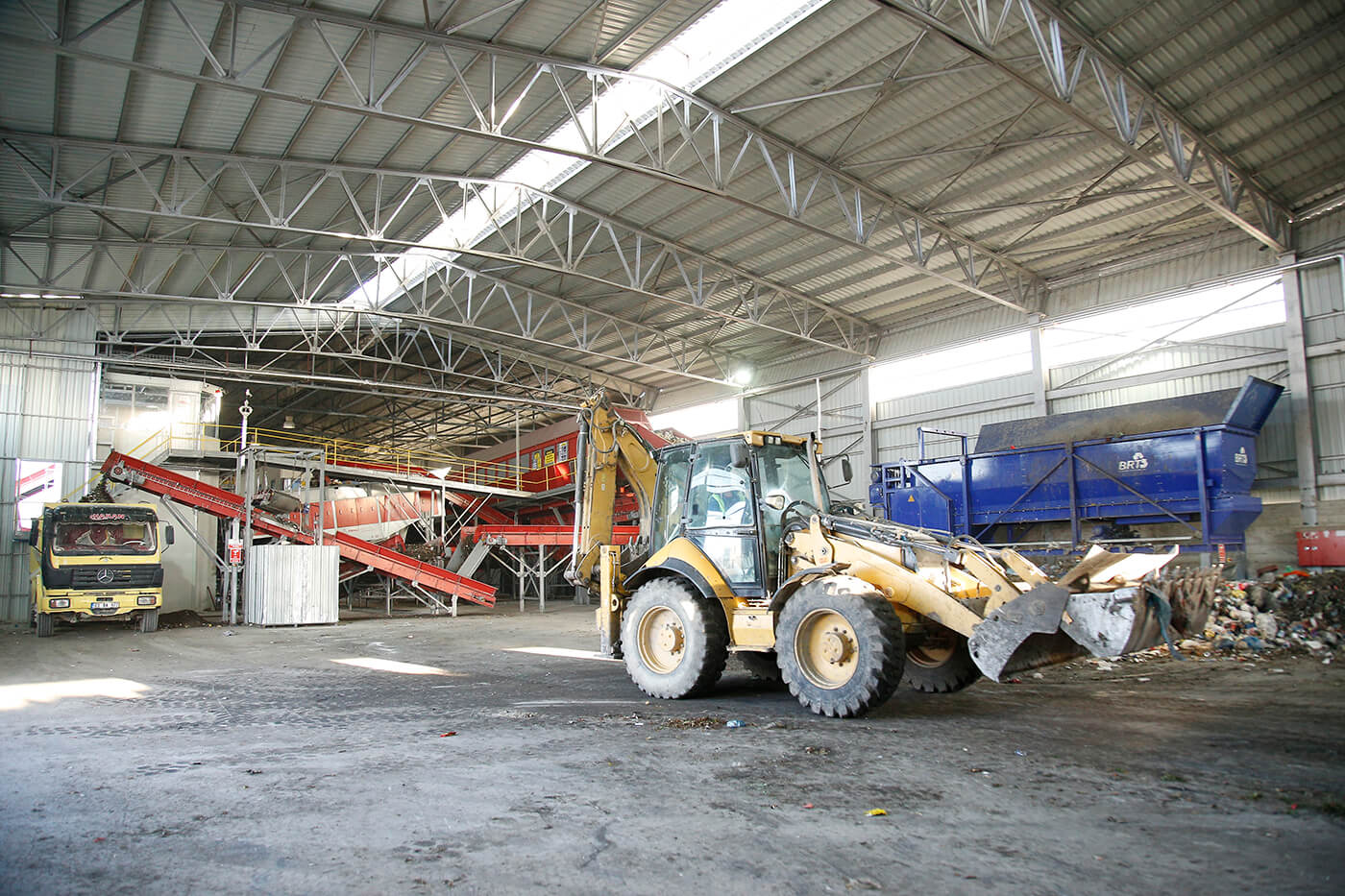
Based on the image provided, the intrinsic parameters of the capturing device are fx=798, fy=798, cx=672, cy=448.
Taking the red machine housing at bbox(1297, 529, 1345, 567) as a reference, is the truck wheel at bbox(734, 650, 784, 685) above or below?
below

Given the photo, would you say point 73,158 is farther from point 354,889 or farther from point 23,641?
point 354,889

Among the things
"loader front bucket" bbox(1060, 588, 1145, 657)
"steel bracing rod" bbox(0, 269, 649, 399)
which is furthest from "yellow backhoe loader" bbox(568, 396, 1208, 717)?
"steel bracing rod" bbox(0, 269, 649, 399)

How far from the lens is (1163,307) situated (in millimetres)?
17688

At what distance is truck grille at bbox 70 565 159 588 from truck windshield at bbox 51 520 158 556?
1.18 feet

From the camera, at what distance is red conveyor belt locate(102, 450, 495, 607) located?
18906 mm

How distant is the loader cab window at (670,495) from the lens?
27.8 ft

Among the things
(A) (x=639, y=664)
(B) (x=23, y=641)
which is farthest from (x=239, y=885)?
(B) (x=23, y=641)

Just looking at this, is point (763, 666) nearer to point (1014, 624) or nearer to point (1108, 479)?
point (1014, 624)

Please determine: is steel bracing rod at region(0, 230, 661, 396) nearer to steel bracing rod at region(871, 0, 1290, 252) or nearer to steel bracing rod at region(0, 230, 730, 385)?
steel bracing rod at region(0, 230, 730, 385)

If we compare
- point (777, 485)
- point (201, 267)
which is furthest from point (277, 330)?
point (777, 485)

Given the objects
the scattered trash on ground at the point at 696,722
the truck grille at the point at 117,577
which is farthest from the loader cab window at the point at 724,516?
the truck grille at the point at 117,577

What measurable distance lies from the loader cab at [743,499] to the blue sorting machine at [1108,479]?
6804 millimetres

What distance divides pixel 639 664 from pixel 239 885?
497 centimetres

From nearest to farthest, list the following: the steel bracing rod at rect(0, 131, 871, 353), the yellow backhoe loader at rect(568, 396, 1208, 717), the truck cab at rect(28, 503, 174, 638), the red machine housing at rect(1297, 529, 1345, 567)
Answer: the yellow backhoe loader at rect(568, 396, 1208, 717)
the red machine housing at rect(1297, 529, 1345, 567)
the steel bracing rod at rect(0, 131, 871, 353)
the truck cab at rect(28, 503, 174, 638)
